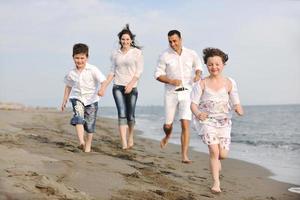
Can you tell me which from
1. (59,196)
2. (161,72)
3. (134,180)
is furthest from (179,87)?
(59,196)

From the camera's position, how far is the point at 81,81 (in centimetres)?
633

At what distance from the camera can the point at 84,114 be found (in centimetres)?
644

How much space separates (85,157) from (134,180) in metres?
1.28

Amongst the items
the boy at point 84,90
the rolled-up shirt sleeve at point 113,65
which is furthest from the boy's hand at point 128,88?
the boy at point 84,90

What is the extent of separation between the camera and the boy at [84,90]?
20.8ft

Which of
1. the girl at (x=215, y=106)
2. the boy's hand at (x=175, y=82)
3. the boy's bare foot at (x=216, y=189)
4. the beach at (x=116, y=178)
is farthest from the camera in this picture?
the boy's hand at (x=175, y=82)

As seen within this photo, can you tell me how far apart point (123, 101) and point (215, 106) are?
8.27 feet

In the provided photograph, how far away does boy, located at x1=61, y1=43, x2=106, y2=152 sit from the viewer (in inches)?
249

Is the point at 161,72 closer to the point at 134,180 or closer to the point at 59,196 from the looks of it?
the point at 134,180

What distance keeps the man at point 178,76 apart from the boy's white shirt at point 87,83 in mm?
875

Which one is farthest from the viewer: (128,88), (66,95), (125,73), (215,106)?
(125,73)

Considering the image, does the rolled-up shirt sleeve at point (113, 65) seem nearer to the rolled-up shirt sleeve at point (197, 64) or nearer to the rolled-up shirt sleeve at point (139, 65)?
the rolled-up shirt sleeve at point (139, 65)

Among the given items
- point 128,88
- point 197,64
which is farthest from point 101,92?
point 197,64

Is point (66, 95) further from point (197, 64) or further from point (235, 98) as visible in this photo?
point (235, 98)
